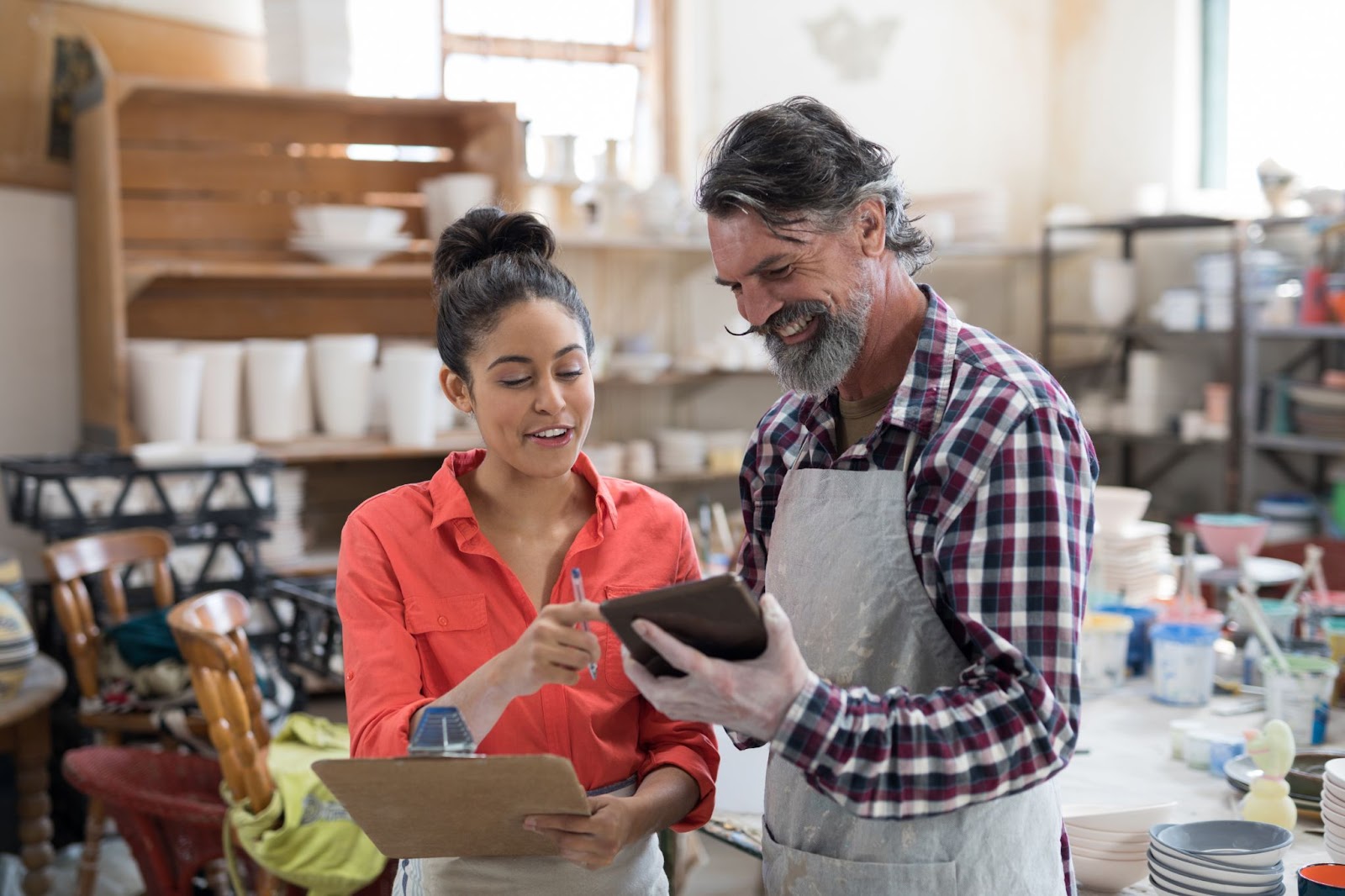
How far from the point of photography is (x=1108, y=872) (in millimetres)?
1827

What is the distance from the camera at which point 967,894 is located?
147cm

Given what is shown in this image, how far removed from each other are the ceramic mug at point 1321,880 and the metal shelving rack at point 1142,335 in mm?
4154

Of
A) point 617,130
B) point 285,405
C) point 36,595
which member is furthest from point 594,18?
point 36,595

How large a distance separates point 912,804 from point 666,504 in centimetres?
66

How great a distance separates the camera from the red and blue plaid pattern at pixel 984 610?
129 centimetres

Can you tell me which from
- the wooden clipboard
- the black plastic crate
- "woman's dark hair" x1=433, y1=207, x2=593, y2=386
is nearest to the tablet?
the wooden clipboard

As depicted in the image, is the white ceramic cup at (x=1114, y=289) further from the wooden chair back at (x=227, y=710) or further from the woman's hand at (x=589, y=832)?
the woman's hand at (x=589, y=832)

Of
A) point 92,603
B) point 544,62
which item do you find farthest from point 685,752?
point 544,62

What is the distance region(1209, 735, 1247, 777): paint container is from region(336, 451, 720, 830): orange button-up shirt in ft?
3.28

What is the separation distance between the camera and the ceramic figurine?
192cm

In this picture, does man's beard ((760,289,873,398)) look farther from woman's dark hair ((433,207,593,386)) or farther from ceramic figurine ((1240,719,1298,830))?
ceramic figurine ((1240,719,1298,830))

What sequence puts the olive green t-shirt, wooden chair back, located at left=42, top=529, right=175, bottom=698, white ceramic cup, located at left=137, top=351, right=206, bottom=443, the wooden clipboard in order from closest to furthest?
the wooden clipboard, the olive green t-shirt, wooden chair back, located at left=42, top=529, right=175, bottom=698, white ceramic cup, located at left=137, top=351, right=206, bottom=443

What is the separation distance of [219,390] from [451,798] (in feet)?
10.0

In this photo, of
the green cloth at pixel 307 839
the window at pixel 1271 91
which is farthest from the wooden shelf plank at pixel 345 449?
the window at pixel 1271 91
